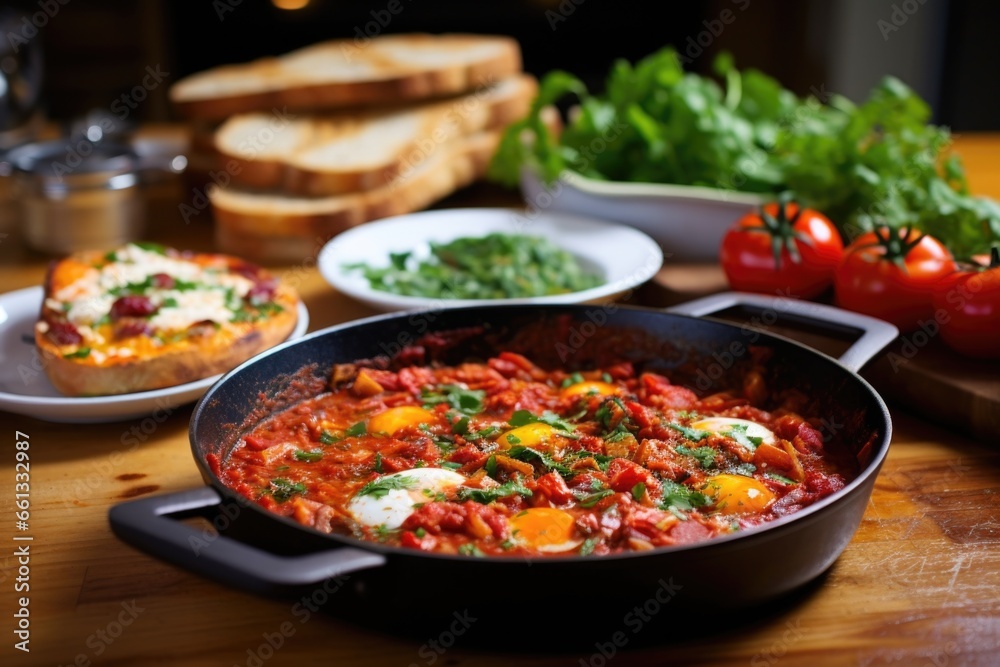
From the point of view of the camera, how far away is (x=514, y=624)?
182 centimetres

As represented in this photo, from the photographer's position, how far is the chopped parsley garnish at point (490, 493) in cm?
230

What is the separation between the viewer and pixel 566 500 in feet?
7.55

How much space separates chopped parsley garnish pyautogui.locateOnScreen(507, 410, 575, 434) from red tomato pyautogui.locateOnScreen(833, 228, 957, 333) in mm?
1199

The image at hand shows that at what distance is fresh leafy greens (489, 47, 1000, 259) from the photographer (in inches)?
149

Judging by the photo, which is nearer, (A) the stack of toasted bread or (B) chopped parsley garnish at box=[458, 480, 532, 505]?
(B) chopped parsley garnish at box=[458, 480, 532, 505]

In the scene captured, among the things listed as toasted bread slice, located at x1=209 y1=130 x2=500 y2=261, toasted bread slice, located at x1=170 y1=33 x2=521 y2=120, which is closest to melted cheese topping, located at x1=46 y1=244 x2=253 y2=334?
toasted bread slice, located at x1=209 y1=130 x2=500 y2=261

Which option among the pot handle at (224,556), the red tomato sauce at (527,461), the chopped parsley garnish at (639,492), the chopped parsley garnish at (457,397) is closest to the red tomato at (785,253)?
the red tomato sauce at (527,461)

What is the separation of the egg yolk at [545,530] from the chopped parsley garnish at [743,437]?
583 mm

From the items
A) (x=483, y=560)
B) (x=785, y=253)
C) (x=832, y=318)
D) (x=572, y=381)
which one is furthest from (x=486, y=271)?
(x=483, y=560)

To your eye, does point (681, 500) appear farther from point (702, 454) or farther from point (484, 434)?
point (484, 434)

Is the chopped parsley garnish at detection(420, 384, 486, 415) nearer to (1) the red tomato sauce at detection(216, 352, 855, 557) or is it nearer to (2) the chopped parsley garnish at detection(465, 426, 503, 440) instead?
(1) the red tomato sauce at detection(216, 352, 855, 557)

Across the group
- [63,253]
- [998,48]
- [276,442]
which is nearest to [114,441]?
[276,442]

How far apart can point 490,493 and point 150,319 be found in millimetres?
1436

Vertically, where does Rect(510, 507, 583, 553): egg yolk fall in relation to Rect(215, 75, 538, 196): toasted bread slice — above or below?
below
